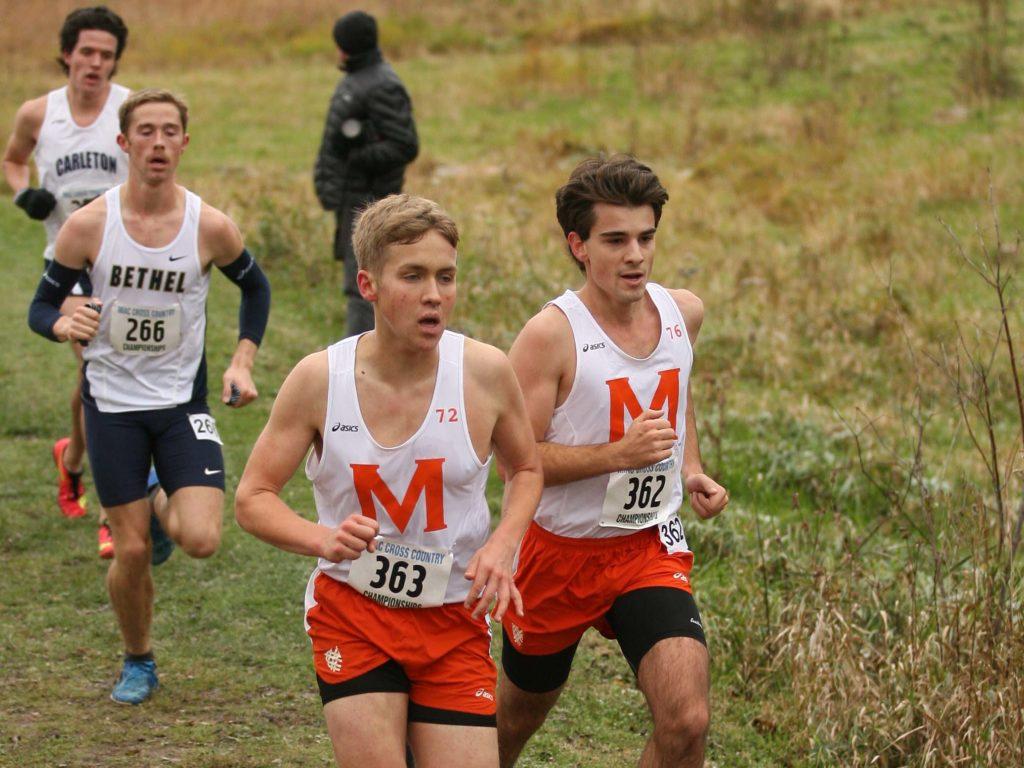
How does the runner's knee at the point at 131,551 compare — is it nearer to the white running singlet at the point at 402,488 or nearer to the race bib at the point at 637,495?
the white running singlet at the point at 402,488

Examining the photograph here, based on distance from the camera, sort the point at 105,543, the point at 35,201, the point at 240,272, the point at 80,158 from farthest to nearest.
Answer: the point at 80,158 → the point at 35,201 → the point at 105,543 → the point at 240,272

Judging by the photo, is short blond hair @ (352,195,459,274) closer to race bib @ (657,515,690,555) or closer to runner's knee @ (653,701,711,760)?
race bib @ (657,515,690,555)

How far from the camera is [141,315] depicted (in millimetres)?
5523

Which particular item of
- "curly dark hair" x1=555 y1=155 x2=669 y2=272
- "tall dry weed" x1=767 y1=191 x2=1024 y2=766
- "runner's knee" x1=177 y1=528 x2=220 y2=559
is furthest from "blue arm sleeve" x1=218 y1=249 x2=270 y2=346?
"tall dry weed" x1=767 y1=191 x2=1024 y2=766

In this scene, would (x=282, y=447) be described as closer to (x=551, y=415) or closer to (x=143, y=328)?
(x=551, y=415)

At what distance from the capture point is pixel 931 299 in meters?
12.1

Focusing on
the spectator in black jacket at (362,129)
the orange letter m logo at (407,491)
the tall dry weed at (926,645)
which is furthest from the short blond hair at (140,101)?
the spectator in black jacket at (362,129)

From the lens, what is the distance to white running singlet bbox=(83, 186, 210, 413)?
5461 millimetres

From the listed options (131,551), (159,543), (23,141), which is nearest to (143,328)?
(131,551)

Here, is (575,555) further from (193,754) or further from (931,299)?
(931,299)

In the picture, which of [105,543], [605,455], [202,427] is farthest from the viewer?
[105,543]

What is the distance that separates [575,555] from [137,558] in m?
1.83

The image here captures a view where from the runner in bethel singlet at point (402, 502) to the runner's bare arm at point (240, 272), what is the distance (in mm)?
1606

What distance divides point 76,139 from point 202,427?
2462mm
